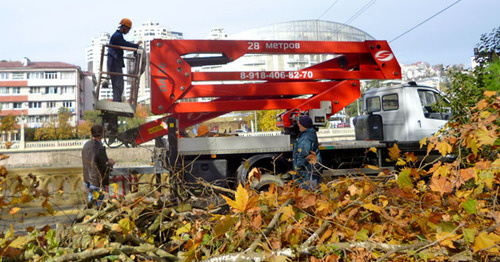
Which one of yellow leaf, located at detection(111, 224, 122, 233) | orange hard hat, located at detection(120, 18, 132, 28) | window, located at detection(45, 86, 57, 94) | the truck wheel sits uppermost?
window, located at detection(45, 86, 57, 94)

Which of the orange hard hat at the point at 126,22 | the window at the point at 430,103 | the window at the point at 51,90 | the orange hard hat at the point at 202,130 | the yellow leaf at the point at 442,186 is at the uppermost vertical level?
the window at the point at 51,90

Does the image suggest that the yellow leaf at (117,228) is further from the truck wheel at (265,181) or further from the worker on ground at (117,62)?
the worker on ground at (117,62)

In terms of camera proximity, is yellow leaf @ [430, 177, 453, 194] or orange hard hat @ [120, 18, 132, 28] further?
orange hard hat @ [120, 18, 132, 28]

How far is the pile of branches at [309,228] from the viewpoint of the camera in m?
2.36

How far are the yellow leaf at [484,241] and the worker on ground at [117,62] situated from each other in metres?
6.20

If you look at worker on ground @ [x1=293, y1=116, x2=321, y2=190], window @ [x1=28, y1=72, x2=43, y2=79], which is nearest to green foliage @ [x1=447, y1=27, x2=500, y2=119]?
worker on ground @ [x1=293, y1=116, x2=321, y2=190]

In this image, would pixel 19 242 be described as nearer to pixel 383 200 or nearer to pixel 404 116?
pixel 383 200

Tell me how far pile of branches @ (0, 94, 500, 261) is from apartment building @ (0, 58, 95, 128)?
92146 millimetres

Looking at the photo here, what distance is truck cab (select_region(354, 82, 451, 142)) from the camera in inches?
316

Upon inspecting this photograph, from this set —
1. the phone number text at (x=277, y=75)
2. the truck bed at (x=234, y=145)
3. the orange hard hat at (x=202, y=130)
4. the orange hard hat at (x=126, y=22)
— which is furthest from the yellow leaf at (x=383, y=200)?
the orange hard hat at (x=126, y=22)

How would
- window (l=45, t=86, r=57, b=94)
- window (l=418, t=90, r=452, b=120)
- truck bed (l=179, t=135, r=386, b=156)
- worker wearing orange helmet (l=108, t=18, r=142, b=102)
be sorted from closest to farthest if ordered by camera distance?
truck bed (l=179, t=135, r=386, b=156) < worker wearing orange helmet (l=108, t=18, r=142, b=102) < window (l=418, t=90, r=452, b=120) < window (l=45, t=86, r=57, b=94)

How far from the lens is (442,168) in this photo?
3.01 m

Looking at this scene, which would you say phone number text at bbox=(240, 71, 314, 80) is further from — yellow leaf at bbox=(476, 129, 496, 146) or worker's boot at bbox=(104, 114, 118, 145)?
yellow leaf at bbox=(476, 129, 496, 146)

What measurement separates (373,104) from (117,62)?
5702 mm
